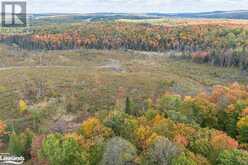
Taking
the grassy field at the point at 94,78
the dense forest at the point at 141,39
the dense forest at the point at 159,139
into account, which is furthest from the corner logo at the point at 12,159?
the dense forest at the point at 141,39

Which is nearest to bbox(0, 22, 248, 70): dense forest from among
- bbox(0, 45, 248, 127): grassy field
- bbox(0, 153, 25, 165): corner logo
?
bbox(0, 45, 248, 127): grassy field

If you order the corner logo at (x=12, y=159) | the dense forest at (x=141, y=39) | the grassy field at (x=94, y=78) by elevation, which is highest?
the dense forest at (x=141, y=39)

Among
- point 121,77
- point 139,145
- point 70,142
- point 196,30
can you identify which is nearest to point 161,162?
point 139,145

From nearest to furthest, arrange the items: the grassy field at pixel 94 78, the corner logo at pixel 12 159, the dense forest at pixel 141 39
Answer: the corner logo at pixel 12 159, the grassy field at pixel 94 78, the dense forest at pixel 141 39

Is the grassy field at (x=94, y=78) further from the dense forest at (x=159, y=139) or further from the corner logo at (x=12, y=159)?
the corner logo at (x=12, y=159)

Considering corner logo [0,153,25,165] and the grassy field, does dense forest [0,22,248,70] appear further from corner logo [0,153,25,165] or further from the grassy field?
corner logo [0,153,25,165]

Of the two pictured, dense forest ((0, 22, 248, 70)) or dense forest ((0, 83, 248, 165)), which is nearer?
dense forest ((0, 83, 248, 165))

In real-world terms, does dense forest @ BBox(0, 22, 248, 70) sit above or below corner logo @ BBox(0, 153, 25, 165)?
above

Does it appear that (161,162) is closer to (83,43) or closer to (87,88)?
(87,88)

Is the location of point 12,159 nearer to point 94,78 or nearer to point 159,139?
point 159,139
